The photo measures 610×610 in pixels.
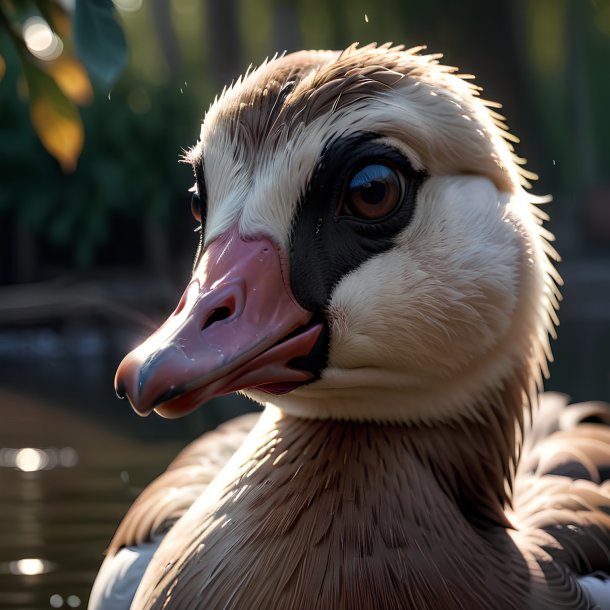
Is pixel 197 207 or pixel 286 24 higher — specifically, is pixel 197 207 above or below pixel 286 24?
below

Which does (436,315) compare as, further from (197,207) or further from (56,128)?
(56,128)

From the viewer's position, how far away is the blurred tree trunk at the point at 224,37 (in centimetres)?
2347

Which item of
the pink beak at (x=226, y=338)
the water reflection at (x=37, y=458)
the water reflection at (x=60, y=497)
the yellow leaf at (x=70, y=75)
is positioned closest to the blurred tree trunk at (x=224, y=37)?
the water reflection at (x=60, y=497)

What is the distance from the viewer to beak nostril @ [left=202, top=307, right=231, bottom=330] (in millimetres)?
2428

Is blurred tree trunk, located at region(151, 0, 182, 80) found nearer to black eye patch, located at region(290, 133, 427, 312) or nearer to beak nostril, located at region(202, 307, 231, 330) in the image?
black eye patch, located at region(290, 133, 427, 312)

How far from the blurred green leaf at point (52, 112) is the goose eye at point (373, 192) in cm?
70

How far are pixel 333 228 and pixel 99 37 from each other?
0.65m

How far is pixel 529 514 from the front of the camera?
3.28 meters

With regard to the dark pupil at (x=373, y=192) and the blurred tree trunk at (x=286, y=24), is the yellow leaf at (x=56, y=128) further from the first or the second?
the blurred tree trunk at (x=286, y=24)

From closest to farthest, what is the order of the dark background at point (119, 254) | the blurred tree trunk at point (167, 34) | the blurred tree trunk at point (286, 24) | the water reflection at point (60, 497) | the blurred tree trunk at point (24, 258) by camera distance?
the water reflection at point (60, 497)
the dark background at point (119, 254)
the blurred tree trunk at point (24, 258)
the blurred tree trunk at point (286, 24)
the blurred tree trunk at point (167, 34)

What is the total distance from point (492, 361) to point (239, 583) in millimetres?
762

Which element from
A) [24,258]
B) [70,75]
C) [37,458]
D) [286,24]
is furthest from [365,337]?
[286,24]

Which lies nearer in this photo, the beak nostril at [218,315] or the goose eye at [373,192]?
the beak nostril at [218,315]

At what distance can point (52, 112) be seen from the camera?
288 cm
